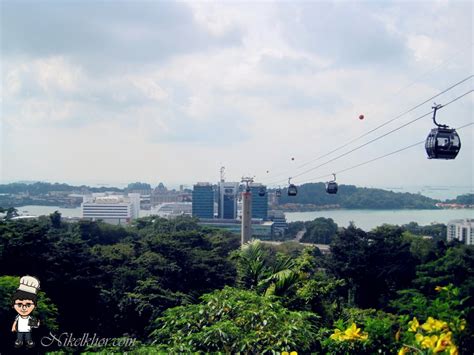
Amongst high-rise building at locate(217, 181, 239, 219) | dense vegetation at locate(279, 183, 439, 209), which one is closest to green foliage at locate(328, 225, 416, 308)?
high-rise building at locate(217, 181, 239, 219)

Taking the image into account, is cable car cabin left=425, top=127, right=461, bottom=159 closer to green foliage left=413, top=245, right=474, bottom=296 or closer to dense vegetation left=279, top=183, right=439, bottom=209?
green foliage left=413, top=245, right=474, bottom=296

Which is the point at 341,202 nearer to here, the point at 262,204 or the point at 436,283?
the point at 262,204

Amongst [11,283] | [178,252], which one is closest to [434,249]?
[178,252]

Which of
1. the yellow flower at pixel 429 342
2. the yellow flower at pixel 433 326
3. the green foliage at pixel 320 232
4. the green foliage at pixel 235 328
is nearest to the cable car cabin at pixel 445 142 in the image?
the green foliage at pixel 235 328

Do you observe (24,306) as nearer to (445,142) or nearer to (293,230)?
(445,142)

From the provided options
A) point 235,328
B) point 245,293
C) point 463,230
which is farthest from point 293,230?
point 235,328

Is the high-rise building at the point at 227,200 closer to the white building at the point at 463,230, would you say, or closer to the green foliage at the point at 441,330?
the white building at the point at 463,230

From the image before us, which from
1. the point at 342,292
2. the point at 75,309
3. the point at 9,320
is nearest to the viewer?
the point at 9,320

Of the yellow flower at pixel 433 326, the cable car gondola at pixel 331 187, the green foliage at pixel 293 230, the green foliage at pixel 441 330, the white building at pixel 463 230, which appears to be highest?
Answer: the cable car gondola at pixel 331 187
